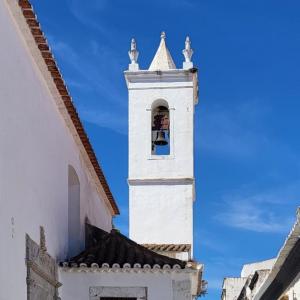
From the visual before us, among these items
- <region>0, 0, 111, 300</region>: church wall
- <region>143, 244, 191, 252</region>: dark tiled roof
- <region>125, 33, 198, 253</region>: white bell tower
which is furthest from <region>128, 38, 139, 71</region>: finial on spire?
<region>0, 0, 111, 300</region>: church wall

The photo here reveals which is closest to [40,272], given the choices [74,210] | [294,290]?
[74,210]

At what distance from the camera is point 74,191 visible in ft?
46.0

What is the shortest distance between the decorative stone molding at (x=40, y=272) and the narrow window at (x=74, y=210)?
208 cm

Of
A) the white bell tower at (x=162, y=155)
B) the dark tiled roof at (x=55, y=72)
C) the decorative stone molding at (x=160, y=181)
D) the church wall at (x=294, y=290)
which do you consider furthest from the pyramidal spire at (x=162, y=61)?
the church wall at (x=294, y=290)

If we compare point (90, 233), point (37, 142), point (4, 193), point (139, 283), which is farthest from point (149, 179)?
point (4, 193)

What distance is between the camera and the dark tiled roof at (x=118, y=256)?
12.3 meters

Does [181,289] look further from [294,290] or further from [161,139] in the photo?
[161,139]

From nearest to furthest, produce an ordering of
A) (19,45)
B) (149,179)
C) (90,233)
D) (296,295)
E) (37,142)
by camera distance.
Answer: (19,45) → (37,142) → (296,295) → (90,233) → (149,179)

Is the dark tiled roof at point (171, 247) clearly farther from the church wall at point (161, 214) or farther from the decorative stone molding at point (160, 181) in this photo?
the decorative stone molding at point (160, 181)

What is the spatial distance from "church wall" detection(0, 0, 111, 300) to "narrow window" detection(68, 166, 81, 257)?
987 millimetres

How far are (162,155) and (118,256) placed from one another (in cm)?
791

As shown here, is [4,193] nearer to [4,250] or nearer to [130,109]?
[4,250]

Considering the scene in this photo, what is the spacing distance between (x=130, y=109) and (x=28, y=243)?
454 inches

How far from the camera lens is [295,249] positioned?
40.2 feet
